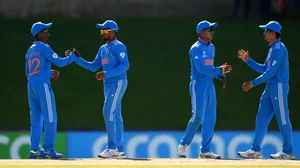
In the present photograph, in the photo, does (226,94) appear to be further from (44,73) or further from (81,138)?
(44,73)

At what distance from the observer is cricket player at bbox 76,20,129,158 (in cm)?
1282

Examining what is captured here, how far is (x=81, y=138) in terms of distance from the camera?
51.8ft

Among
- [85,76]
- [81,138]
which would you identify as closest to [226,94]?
[85,76]

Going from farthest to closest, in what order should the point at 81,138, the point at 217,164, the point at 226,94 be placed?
the point at 226,94
the point at 81,138
the point at 217,164

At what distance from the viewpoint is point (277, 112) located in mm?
12984

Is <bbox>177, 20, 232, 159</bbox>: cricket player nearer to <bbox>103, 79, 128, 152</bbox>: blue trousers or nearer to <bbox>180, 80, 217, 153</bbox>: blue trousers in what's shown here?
<bbox>180, 80, 217, 153</bbox>: blue trousers

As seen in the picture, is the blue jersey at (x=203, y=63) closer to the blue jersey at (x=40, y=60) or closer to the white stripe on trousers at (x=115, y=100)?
the white stripe on trousers at (x=115, y=100)

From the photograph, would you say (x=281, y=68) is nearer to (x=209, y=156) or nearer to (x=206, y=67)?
(x=206, y=67)

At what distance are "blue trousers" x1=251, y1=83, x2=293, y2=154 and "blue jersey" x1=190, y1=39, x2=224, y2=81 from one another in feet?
2.46

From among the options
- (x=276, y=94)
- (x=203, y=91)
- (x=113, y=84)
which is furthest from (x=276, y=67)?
(x=113, y=84)

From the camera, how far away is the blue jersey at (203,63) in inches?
502

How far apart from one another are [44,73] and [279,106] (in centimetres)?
323

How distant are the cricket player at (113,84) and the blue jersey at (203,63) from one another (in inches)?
36.7

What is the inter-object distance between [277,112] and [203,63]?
1238mm
